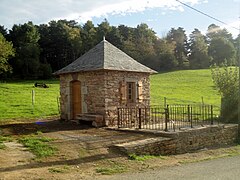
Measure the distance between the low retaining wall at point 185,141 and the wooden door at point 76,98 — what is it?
6.39m

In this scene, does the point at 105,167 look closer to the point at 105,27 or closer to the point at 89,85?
the point at 89,85

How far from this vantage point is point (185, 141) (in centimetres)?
1277

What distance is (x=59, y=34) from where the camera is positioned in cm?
6028

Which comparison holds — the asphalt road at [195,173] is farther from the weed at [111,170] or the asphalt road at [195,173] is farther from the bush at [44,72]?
the bush at [44,72]

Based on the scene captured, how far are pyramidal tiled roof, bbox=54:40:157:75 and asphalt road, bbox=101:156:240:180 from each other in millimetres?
7268

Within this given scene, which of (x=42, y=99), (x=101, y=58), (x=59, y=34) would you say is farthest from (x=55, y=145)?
(x=59, y=34)

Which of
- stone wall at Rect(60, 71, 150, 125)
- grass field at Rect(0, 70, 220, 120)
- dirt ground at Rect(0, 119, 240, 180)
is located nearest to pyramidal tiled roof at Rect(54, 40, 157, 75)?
stone wall at Rect(60, 71, 150, 125)

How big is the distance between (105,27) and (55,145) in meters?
54.0

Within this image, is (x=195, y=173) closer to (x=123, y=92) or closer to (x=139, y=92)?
(x=123, y=92)

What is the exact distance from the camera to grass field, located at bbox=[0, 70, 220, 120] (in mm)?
22641

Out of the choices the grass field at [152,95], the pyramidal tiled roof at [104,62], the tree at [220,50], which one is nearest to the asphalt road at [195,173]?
the pyramidal tiled roof at [104,62]

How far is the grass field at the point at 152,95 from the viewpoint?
22641mm

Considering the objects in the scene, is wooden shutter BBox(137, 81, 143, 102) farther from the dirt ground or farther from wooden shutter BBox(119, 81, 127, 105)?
the dirt ground

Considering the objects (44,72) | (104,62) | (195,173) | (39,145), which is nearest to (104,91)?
(104,62)
